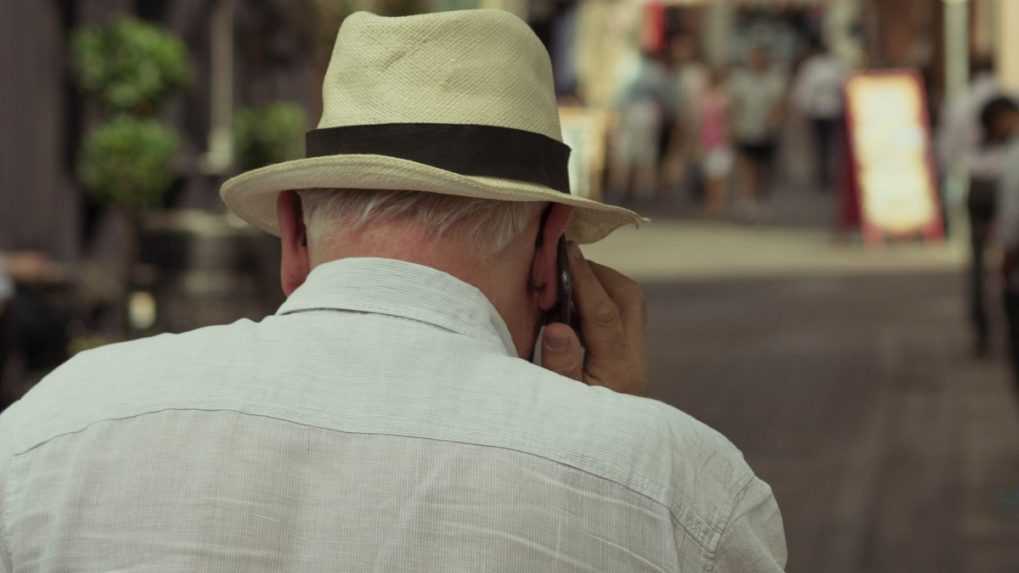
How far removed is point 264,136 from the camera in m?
16.5

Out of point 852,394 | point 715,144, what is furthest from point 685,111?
point 852,394

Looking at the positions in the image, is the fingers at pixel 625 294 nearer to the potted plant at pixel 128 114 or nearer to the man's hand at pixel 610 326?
the man's hand at pixel 610 326

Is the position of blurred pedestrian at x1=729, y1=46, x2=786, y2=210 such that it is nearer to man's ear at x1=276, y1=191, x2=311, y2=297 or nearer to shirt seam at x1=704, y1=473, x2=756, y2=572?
man's ear at x1=276, y1=191, x2=311, y2=297

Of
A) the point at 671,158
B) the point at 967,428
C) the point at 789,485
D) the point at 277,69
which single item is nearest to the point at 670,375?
the point at 967,428

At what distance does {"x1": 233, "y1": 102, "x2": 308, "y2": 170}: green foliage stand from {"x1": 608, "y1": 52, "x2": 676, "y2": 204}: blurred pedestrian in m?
12.5

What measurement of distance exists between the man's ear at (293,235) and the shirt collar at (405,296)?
0.21 metres

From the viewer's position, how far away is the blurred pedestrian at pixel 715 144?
2709 centimetres

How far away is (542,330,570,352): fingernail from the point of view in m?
2.62

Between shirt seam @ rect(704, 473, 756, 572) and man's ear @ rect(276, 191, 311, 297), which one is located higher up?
man's ear @ rect(276, 191, 311, 297)

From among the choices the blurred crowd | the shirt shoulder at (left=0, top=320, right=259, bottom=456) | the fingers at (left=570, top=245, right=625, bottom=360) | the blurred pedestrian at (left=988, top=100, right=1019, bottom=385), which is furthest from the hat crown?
the blurred crowd

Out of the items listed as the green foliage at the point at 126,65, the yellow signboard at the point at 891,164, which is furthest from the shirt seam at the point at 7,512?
the yellow signboard at the point at 891,164

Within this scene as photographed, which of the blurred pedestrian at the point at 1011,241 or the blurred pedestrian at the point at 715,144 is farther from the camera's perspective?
the blurred pedestrian at the point at 715,144

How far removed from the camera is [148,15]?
16547 millimetres

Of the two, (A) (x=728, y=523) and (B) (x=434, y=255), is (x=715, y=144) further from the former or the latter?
(A) (x=728, y=523)
